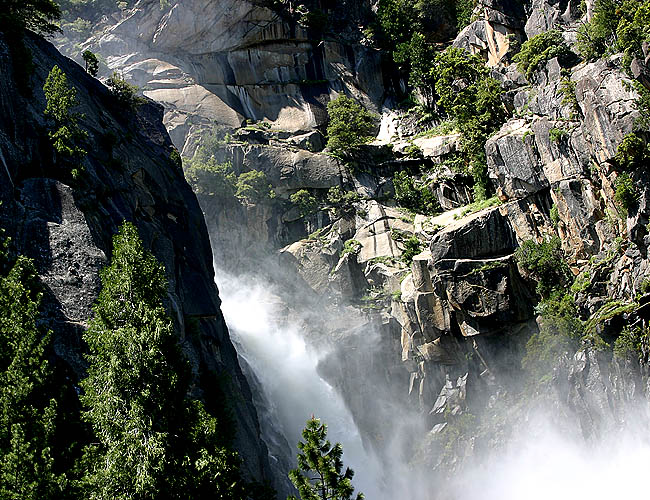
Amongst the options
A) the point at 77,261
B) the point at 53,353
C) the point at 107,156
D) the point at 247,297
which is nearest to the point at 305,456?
the point at 53,353

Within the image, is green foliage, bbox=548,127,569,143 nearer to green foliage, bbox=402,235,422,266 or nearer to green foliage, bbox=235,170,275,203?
green foliage, bbox=402,235,422,266

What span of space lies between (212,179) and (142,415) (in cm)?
3352

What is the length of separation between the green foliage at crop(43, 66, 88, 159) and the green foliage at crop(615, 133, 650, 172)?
26246mm

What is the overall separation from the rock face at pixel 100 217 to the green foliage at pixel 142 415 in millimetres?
2656

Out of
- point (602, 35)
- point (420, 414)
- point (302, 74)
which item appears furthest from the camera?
point (302, 74)

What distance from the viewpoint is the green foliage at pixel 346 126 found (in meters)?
47.1

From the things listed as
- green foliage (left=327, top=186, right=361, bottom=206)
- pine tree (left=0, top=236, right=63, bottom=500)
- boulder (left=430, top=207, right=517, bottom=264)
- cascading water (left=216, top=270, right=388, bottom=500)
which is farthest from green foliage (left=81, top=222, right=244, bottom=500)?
green foliage (left=327, top=186, right=361, bottom=206)

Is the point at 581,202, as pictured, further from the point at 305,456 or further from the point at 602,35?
the point at 305,456

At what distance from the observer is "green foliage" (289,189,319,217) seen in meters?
46.1

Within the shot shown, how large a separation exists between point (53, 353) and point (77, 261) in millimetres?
4244

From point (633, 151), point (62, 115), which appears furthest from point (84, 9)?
point (633, 151)

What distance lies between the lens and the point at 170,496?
14844 mm

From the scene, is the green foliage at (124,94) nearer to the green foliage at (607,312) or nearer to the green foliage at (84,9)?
the green foliage at (607,312)

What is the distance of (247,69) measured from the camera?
2106 inches
